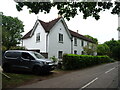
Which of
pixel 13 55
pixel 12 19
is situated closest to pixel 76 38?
pixel 13 55

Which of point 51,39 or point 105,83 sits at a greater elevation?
point 51,39

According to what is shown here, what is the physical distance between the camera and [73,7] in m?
6.97

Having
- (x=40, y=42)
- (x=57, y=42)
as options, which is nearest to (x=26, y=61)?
(x=40, y=42)

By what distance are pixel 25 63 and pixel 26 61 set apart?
19 cm

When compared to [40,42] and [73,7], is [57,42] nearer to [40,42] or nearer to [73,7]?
[40,42]

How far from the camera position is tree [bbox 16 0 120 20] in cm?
627

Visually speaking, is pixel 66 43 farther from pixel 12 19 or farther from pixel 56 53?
pixel 12 19

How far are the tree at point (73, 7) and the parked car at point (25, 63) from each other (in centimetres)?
532

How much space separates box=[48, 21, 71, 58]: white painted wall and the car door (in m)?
9.57

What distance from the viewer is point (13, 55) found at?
12258mm

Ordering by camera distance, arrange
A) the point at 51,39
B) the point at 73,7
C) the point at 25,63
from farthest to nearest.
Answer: the point at 51,39
the point at 25,63
the point at 73,7

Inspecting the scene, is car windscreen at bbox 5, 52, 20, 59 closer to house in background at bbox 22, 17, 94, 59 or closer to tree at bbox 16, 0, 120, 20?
tree at bbox 16, 0, 120, 20

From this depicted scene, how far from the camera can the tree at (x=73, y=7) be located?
627cm

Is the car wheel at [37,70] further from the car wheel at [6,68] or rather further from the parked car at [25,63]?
the car wheel at [6,68]
